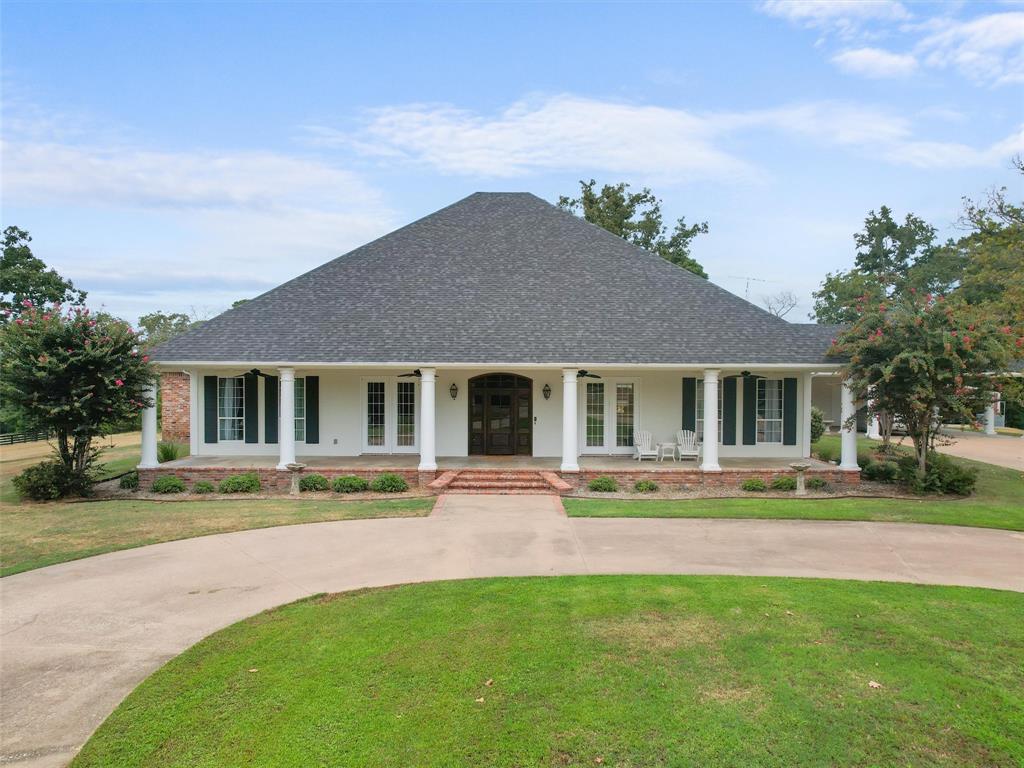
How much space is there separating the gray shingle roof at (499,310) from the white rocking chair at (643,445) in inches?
115

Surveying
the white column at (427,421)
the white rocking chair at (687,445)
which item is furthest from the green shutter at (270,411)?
the white rocking chair at (687,445)

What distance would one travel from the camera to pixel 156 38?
1485 centimetres

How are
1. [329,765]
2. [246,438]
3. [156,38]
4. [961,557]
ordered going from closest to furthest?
1. [329,765]
2. [961,557]
3. [156,38]
4. [246,438]

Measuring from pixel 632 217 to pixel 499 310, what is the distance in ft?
64.1

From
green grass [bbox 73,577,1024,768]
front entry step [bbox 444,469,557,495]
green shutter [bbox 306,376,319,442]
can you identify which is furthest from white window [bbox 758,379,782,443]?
green shutter [bbox 306,376,319,442]

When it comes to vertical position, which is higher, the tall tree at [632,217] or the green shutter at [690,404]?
the tall tree at [632,217]

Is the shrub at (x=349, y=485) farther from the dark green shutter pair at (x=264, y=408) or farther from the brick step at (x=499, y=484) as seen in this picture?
the dark green shutter pair at (x=264, y=408)

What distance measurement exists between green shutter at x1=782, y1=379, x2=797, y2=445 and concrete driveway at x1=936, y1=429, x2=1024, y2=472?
13.7ft

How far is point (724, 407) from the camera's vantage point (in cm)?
1789

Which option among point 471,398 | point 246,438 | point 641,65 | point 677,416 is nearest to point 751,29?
point 641,65

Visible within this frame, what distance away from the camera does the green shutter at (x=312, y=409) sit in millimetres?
17688

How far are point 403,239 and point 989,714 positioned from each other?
17.5m

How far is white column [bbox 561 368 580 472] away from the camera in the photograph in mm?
15164

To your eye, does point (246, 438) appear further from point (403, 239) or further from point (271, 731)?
point (271, 731)
